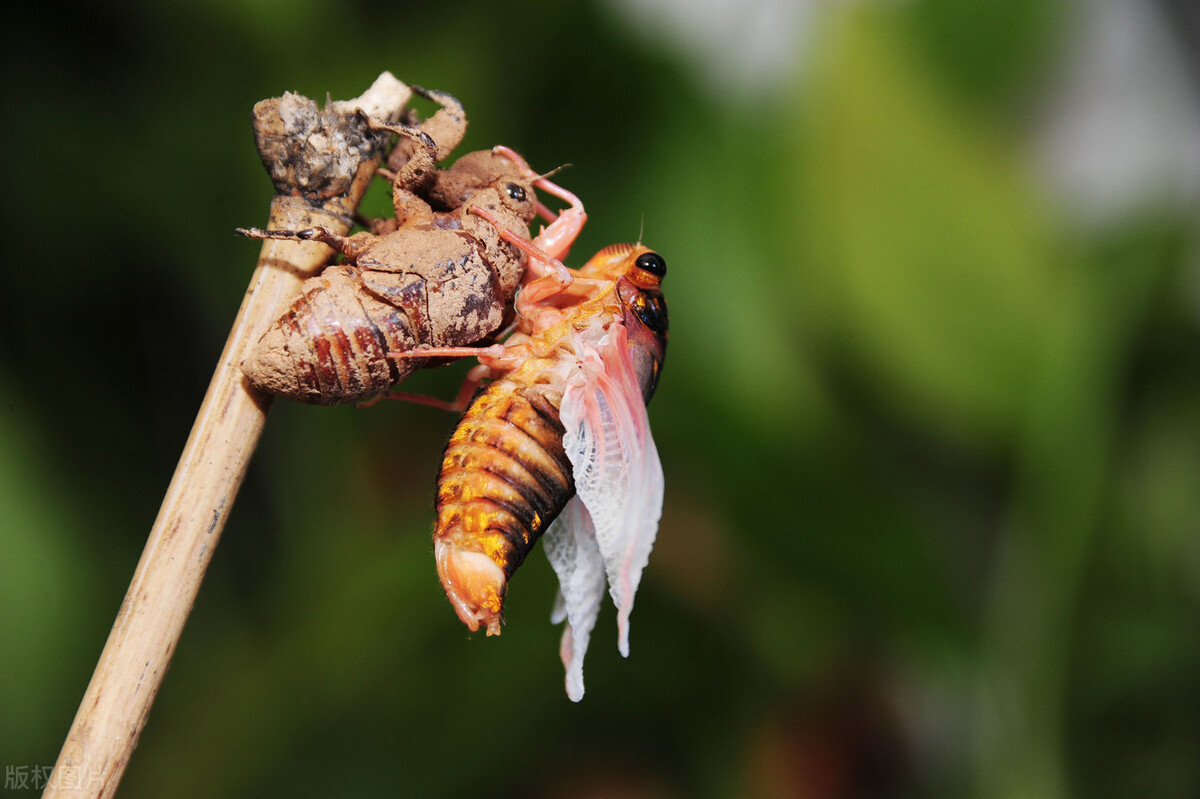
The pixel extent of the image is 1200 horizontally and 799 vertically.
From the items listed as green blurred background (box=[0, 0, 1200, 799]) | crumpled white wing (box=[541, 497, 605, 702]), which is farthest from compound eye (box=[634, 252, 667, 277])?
green blurred background (box=[0, 0, 1200, 799])

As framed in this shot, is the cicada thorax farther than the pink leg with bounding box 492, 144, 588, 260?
No

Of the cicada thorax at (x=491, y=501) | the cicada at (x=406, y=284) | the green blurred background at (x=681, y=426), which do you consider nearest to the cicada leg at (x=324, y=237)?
the cicada at (x=406, y=284)

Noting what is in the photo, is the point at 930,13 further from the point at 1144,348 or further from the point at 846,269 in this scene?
the point at 1144,348

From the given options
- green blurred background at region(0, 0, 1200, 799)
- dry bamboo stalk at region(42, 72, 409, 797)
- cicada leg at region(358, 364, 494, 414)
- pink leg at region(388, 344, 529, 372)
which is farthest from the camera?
green blurred background at region(0, 0, 1200, 799)

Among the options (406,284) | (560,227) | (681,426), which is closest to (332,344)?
(406,284)

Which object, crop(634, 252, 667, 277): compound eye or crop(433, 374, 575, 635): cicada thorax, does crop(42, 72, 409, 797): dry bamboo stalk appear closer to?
crop(433, 374, 575, 635): cicada thorax

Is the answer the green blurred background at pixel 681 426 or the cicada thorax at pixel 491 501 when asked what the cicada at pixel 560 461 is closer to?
the cicada thorax at pixel 491 501

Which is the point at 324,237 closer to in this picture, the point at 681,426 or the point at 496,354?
the point at 496,354

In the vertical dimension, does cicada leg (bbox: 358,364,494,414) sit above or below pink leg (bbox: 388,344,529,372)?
below
